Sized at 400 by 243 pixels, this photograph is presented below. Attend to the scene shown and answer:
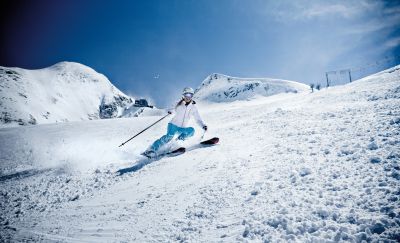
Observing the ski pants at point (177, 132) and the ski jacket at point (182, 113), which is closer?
the ski pants at point (177, 132)

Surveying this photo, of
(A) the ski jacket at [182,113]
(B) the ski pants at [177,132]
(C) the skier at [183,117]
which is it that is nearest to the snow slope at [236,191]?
(B) the ski pants at [177,132]

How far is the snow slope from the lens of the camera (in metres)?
3.86

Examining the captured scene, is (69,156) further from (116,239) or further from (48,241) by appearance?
(116,239)

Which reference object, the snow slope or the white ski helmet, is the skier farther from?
the snow slope

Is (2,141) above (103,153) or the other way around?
above

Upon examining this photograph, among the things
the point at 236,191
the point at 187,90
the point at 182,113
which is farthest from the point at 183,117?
the point at 236,191

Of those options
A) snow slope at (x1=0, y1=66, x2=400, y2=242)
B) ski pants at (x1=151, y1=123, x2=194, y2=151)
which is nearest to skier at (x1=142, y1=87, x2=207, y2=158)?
ski pants at (x1=151, y1=123, x2=194, y2=151)

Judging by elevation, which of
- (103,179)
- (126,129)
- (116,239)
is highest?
(126,129)

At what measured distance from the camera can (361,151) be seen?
18.7 feet

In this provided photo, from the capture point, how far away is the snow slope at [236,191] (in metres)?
3.86

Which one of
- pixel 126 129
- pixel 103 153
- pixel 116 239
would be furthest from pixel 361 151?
pixel 126 129

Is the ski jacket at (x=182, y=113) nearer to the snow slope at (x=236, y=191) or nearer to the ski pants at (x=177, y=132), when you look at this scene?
the ski pants at (x=177, y=132)

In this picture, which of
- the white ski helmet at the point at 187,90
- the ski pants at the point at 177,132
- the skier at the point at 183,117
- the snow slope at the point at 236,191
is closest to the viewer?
the snow slope at the point at 236,191

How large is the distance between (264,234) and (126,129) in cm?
1484
